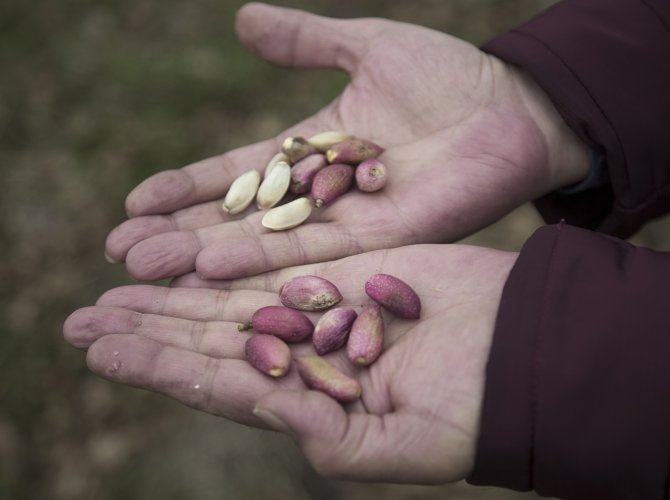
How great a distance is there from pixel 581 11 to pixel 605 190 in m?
0.67

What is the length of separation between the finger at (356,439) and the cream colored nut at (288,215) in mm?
801

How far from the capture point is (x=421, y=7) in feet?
13.6

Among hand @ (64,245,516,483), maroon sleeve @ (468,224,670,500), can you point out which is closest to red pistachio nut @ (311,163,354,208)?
hand @ (64,245,516,483)

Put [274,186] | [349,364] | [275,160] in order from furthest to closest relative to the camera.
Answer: [275,160] → [274,186] → [349,364]

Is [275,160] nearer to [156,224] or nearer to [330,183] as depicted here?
[330,183]

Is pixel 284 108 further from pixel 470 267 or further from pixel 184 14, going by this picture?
pixel 470 267

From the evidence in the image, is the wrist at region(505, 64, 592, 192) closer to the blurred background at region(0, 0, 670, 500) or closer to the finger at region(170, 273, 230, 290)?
the blurred background at region(0, 0, 670, 500)

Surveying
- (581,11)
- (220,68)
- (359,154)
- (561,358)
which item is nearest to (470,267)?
(561,358)

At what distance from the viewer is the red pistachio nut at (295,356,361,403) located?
166cm

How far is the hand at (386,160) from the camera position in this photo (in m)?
2.16

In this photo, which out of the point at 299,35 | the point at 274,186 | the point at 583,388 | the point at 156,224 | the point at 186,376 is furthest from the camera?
the point at 299,35

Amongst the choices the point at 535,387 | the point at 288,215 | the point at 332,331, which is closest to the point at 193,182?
the point at 288,215

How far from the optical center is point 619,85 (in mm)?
2148

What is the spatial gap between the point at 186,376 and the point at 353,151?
3.57 ft
